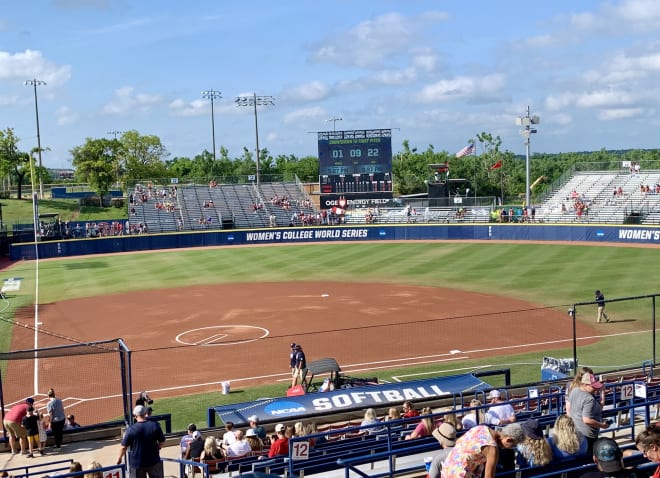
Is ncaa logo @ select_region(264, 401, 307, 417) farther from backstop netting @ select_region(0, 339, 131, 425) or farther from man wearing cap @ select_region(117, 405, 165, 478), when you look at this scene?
man wearing cap @ select_region(117, 405, 165, 478)

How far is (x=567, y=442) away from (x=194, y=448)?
24.5ft

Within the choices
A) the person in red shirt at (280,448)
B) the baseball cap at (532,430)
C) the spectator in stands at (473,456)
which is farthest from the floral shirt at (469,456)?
the person in red shirt at (280,448)

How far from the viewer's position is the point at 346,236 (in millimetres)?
67125

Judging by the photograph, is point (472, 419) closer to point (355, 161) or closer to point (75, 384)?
point (75, 384)

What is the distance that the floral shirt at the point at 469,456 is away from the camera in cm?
705

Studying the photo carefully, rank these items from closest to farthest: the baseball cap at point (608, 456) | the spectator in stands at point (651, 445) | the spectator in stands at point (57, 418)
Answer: the spectator in stands at point (651, 445), the baseball cap at point (608, 456), the spectator in stands at point (57, 418)

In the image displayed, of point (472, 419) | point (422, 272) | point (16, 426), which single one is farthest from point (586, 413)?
point (422, 272)

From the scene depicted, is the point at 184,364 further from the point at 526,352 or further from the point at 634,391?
the point at 634,391

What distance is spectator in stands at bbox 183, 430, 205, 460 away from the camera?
12885 mm

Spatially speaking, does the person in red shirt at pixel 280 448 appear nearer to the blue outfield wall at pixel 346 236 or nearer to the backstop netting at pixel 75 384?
the backstop netting at pixel 75 384

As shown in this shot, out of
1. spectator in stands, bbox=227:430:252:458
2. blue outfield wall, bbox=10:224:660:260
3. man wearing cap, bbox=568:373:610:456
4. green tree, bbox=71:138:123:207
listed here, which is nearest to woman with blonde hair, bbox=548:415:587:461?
man wearing cap, bbox=568:373:610:456

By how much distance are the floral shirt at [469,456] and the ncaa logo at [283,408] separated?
9017 millimetres

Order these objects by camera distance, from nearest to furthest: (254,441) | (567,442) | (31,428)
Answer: (567,442), (254,441), (31,428)

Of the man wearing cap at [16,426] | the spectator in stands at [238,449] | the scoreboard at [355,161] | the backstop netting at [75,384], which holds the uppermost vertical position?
the scoreboard at [355,161]
